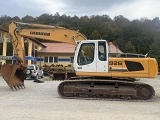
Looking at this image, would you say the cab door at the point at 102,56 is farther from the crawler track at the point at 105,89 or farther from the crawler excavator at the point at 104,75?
the crawler track at the point at 105,89

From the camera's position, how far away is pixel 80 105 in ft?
41.1

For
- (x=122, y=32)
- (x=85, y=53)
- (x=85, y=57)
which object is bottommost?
(x=85, y=57)

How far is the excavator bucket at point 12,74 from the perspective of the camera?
58.6ft

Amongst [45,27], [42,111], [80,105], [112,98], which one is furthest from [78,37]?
[42,111]

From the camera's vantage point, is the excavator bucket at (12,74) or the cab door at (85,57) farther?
the excavator bucket at (12,74)

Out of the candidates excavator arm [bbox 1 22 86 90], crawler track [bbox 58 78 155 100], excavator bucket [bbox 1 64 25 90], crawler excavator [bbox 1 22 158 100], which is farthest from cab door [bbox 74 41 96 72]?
excavator bucket [bbox 1 64 25 90]

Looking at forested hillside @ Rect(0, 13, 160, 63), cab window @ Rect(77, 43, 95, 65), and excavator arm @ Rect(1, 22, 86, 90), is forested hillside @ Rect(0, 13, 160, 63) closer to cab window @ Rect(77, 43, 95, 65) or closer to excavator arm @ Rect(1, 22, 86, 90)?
excavator arm @ Rect(1, 22, 86, 90)

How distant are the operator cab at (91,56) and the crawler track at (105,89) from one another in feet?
2.06

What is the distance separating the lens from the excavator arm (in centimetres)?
1786

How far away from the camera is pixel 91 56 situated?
15508 millimetres

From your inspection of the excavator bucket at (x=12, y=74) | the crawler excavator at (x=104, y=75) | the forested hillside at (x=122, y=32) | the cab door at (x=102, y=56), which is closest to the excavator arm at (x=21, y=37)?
the excavator bucket at (x=12, y=74)

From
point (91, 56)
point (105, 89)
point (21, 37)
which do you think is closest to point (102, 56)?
point (91, 56)

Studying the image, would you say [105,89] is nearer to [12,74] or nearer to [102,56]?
[102,56]

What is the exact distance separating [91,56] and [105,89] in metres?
1.79
